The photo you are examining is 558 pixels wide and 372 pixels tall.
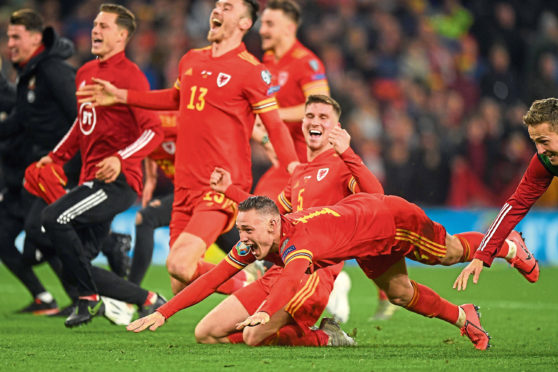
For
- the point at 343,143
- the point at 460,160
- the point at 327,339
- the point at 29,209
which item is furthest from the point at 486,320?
the point at 460,160

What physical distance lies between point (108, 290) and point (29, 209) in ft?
5.98

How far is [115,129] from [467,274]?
333 centimetres

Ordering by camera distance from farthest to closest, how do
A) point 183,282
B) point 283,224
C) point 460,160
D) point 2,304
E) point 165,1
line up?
point 165,1 → point 460,160 → point 2,304 → point 183,282 → point 283,224

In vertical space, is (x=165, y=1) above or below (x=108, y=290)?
above

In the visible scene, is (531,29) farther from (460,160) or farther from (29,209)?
(29,209)

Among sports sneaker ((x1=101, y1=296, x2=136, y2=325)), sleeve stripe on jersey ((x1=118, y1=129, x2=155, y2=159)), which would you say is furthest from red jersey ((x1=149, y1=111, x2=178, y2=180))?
sports sneaker ((x1=101, y1=296, x2=136, y2=325))

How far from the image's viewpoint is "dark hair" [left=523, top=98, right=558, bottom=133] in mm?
5703

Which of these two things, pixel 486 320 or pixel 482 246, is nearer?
pixel 482 246

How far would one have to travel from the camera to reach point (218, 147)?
7398mm

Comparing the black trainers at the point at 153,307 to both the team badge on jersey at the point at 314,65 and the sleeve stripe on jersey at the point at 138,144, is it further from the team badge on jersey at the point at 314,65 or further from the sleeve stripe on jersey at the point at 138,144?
the team badge on jersey at the point at 314,65

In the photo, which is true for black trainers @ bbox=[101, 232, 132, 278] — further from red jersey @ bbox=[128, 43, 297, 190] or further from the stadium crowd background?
the stadium crowd background

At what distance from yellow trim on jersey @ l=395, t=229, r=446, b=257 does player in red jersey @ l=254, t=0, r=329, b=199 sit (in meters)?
2.74

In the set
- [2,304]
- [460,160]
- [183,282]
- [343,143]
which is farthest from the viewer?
[460,160]

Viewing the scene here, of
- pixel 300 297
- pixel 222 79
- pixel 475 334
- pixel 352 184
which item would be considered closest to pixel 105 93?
pixel 222 79
